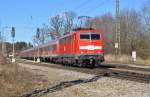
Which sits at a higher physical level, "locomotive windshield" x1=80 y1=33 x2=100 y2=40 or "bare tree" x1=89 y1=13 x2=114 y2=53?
"bare tree" x1=89 y1=13 x2=114 y2=53

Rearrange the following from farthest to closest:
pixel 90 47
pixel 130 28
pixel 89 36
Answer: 1. pixel 130 28
2. pixel 89 36
3. pixel 90 47

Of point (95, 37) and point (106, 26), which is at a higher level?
point (106, 26)

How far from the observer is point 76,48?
36.2 metres

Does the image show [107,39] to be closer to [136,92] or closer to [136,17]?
[136,17]

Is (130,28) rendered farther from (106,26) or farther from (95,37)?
(95,37)

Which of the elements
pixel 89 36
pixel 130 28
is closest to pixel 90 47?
pixel 89 36

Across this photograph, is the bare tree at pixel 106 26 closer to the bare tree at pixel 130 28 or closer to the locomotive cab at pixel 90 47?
the bare tree at pixel 130 28

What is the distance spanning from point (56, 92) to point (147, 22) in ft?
218

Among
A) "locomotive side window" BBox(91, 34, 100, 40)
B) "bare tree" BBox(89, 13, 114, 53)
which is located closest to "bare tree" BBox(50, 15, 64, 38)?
"bare tree" BBox(89, 13, 114, 53)

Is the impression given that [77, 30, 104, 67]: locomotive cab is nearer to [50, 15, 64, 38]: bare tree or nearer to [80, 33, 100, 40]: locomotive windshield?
[80, 33, 100, 40]: locomotive windshield

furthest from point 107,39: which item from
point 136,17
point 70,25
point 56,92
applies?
point 56,92

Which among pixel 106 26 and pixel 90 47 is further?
pixel 106 26

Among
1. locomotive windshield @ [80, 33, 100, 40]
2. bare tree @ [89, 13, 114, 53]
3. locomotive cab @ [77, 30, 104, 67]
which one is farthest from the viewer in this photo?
bare tree @ [89, 13, 114, 53]

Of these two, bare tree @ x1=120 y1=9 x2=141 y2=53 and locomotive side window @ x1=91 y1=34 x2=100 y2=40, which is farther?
bare tree @ x1=120 y1=9 x2=141 y2=53
